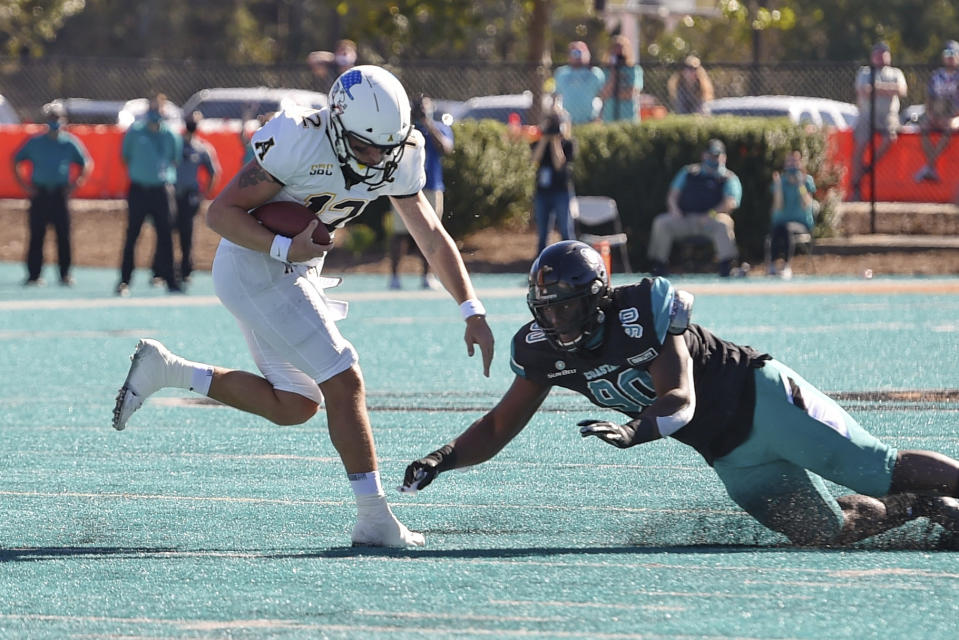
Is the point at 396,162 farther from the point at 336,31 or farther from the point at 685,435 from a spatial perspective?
the point at 336,31

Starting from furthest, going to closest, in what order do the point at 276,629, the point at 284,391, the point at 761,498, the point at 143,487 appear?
the point at 143,487, the point at 284,391, the point at 761,498, the point at 276,629

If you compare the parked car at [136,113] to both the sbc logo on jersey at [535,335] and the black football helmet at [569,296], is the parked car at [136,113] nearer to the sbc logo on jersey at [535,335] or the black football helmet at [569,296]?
the sbc logo on jersey at [535,335]

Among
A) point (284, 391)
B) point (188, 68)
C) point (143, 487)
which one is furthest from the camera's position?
point (188, 68)

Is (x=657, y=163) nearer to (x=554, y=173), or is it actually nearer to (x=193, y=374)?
(x=554, y=173)

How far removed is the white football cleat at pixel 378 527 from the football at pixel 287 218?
887 millimetres

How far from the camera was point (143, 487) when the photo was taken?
22.4 feet

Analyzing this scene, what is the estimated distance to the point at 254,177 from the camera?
566 cm

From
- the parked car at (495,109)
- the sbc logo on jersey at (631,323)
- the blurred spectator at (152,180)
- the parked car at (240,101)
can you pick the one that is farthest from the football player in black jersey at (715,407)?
the parked car at (495,109)

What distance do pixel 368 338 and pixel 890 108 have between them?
406 inches

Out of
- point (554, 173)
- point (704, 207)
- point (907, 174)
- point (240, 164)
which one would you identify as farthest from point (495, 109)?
point (704, 207)

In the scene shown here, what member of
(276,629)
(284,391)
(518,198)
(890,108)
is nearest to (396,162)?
(284,391)

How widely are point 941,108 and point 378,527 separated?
1661 centimetres

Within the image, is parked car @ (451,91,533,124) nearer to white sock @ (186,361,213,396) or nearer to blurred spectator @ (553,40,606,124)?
blurred spectator @ (553,40,606,124)

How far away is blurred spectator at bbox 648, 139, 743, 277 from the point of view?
17.1 meters
